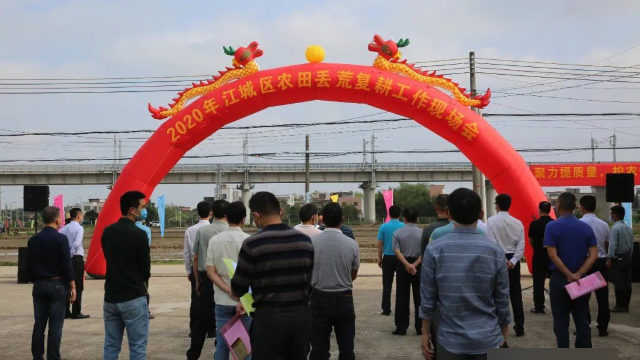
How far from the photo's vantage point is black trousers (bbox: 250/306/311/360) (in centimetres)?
381

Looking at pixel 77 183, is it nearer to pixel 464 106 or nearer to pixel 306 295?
pixel 464 106

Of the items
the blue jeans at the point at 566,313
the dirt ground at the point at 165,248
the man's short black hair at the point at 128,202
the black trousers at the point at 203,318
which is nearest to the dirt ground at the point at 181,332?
the black trousers at the point at 203,318

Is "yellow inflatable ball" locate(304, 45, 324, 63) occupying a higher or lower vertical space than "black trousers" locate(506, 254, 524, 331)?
higher

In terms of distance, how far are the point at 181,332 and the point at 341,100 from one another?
628 cm

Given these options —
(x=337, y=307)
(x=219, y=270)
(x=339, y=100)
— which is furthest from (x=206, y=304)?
(x=339, y=100)

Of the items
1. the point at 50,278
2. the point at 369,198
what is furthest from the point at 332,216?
the point at 369,198

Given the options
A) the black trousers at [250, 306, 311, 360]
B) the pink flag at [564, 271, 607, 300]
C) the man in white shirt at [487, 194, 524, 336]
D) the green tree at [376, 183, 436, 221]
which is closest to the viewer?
the black trousers at [250, 306, 311, 360]

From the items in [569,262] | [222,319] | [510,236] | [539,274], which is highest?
[510,236]

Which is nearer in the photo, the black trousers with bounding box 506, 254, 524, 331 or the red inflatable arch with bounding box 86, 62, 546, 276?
the black trousers with bounding box 506, 254, 524, 331

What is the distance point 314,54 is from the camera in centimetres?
1251

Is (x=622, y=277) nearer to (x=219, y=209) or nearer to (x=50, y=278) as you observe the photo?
(x=219, y=209)

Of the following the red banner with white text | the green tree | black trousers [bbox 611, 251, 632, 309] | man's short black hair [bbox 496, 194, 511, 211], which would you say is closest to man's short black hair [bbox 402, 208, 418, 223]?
man's short black hair [bbox 496, 194, 511, 211]

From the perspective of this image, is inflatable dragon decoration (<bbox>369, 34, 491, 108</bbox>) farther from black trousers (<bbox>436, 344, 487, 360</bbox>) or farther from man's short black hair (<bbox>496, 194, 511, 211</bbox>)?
black trousers (<bbox>436, 344, 487, 360</bbox>)

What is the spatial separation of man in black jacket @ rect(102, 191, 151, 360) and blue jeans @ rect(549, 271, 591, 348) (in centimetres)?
386
